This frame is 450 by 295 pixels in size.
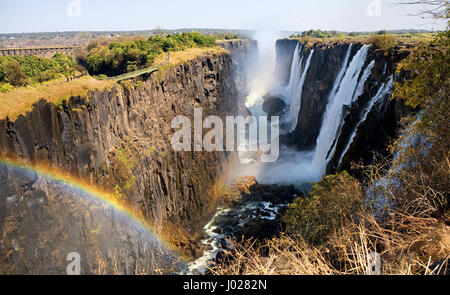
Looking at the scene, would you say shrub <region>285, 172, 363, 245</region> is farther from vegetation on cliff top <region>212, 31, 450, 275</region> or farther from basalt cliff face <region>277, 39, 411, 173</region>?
basalt cliff face <region>277, 39, 411, 173</region>

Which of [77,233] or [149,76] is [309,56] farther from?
[77,233]

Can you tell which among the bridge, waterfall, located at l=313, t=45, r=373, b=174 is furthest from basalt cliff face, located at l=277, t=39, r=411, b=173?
the bridge

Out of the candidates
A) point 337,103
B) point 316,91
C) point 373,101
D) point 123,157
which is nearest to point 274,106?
point 316,91

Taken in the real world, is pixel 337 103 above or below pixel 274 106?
above

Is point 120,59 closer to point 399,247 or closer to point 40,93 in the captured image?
point 40,93

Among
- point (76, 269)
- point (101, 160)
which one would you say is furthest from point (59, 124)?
point (76, 269)

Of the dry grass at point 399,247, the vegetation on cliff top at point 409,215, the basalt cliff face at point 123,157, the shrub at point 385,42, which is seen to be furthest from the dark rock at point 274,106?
the dry grass at point 399,247

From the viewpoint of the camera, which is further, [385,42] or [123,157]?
[385,42]
